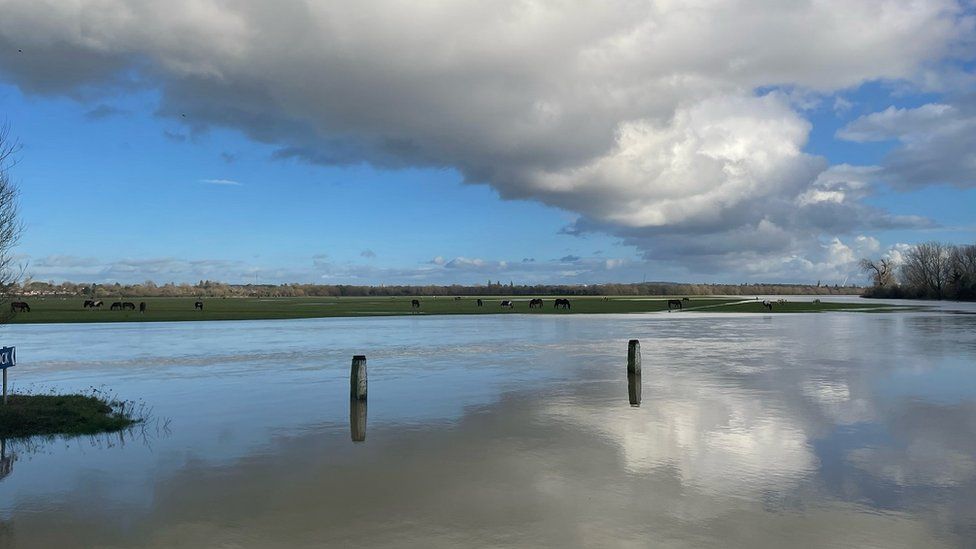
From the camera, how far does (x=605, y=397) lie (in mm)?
18266

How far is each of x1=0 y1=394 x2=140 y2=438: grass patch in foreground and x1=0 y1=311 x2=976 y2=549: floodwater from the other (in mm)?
821

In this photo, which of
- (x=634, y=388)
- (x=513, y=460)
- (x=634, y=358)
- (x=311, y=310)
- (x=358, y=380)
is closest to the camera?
(x=513, y=460)

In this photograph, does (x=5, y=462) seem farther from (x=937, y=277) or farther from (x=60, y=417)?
(x=937, y=277)

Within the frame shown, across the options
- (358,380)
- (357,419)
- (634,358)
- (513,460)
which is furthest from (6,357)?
(634,358)

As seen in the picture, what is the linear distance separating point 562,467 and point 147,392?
1437 centimetres

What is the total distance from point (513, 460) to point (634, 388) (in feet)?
28.8

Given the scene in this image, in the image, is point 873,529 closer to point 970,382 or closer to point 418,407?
point 418,407

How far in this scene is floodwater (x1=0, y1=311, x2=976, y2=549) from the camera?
27.3 ft

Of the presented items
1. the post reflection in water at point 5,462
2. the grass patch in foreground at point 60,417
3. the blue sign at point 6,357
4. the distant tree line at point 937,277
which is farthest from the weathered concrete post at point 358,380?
the distant tree line at point 937,277

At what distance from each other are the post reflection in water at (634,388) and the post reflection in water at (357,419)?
23.1 ft

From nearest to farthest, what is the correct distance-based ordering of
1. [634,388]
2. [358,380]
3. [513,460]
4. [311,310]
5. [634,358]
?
[513,460], [358,380], [634,388], [634,358], [311,310]

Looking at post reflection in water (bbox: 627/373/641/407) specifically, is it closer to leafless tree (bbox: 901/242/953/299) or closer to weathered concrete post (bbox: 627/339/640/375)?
weathered concrete post (bbox: 627/339/640/375)

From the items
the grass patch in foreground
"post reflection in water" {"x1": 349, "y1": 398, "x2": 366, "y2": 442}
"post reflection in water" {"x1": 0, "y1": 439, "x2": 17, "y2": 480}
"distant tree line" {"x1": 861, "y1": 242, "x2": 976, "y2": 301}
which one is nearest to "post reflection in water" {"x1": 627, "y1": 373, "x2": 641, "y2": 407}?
"post reflection in water" {"x1": 349, "y1": 398, "x2": 366, "y2": 442}

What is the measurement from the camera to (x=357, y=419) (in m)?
15.6
